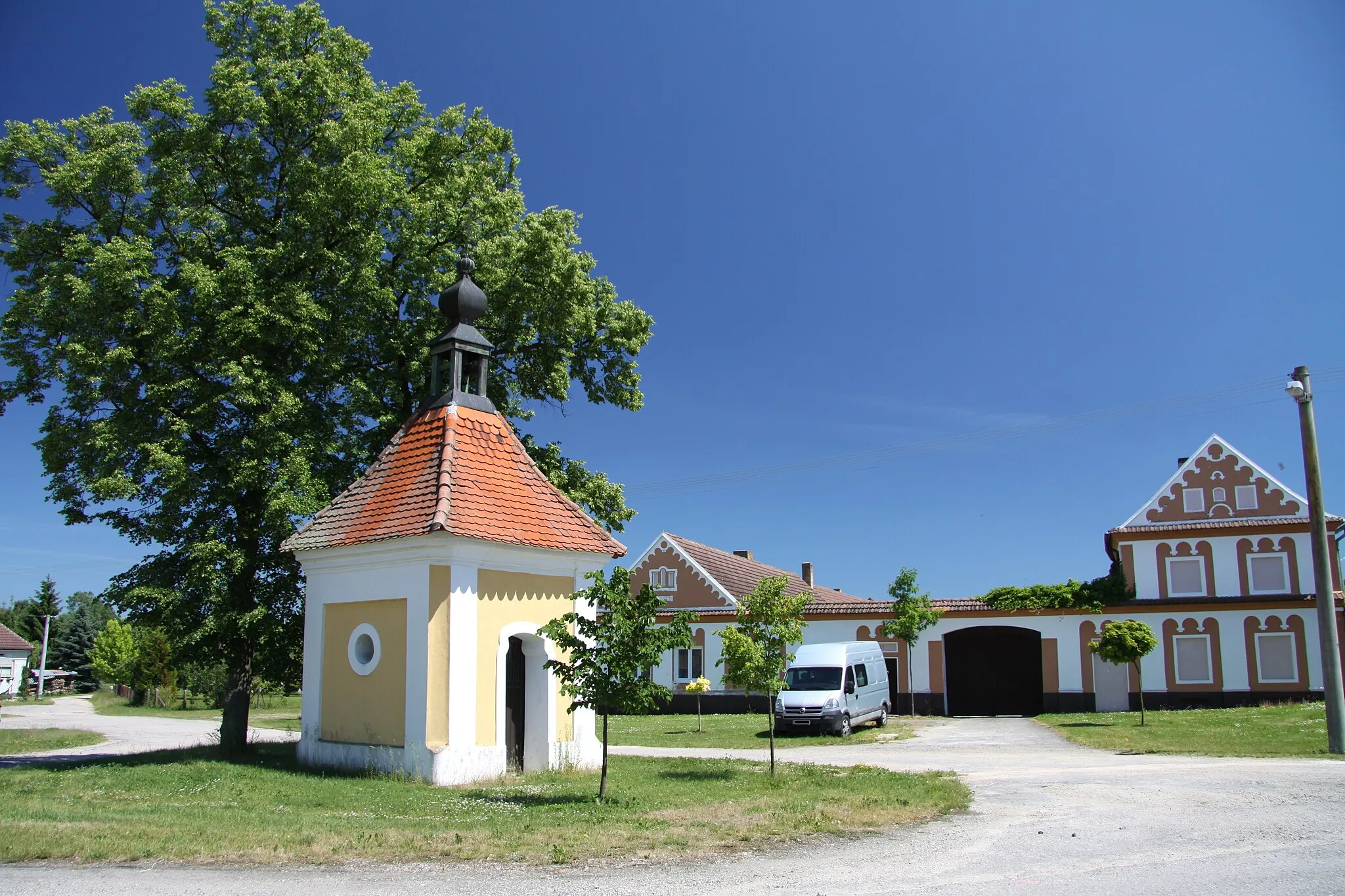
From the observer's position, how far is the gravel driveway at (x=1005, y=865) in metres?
7.73

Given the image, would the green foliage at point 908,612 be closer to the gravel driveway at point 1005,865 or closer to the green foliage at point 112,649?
the gravel driveway at point 1005,865

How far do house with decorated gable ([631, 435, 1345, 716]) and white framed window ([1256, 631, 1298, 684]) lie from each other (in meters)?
0.03

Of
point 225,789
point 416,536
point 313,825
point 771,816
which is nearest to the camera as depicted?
point 313,825

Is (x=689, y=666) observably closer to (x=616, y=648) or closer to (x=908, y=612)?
(x=908, y=612)

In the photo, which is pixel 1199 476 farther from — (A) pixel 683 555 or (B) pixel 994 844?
(B) pixel 994 844

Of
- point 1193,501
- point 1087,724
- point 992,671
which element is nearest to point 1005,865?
point 1087,724

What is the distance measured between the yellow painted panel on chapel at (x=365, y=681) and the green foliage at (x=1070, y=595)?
26.9 meters

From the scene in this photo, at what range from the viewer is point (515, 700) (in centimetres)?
1616

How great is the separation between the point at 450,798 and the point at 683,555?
30.0 metres

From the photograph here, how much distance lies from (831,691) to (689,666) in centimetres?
1417

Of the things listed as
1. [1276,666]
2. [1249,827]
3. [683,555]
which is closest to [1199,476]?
[1276,666]

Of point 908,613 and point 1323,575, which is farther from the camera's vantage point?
point 908,613

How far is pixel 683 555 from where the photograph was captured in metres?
42.4

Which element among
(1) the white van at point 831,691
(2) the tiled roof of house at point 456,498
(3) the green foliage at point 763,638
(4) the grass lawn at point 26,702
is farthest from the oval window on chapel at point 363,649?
(4) the grass lawn at point 26,702
